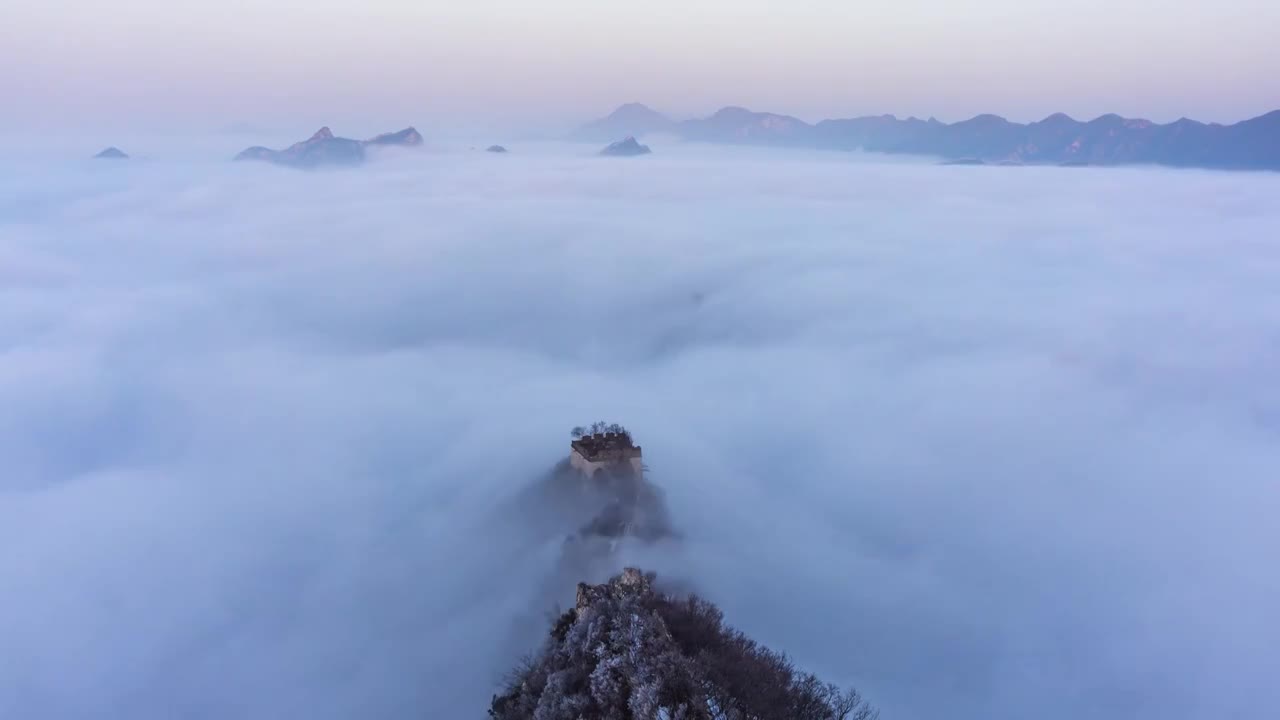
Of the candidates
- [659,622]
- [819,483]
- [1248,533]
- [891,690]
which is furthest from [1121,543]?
[659,622]

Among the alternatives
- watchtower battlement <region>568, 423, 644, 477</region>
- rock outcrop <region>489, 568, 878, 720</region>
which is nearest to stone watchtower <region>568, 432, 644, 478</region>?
watchtower battlement <region>568, 423, 644, 477</region>

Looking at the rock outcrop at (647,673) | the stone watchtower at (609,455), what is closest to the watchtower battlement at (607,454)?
the stone watchtower at (609,455)

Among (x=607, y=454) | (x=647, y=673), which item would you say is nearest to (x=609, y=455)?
(x=607, y=454)

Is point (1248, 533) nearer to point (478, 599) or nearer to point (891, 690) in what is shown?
point (891, 690)

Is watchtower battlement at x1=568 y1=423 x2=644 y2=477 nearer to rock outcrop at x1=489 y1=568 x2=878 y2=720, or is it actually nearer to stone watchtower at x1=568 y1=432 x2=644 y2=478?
stone watchtower at x1=568 y1=432 x2=644 y2=478

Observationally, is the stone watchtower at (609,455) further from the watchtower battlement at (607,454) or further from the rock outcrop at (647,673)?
the rock outcrop at (647,673)

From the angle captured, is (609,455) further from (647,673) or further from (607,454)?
(647,673)

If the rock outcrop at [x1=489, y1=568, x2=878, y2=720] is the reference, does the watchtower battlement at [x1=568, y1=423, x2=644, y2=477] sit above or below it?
above
